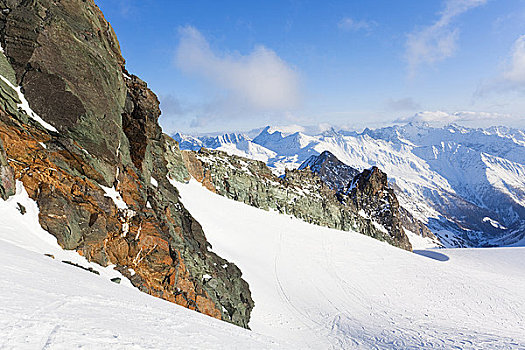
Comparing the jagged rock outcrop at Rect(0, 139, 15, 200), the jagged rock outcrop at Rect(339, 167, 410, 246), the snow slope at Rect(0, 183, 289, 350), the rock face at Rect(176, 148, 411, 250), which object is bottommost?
the snow slope at Rect(0, 183, 289, 350)

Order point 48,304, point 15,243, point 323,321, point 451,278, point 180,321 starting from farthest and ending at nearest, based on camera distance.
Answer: point 451,278, point 323,321, point 15,243, point 180,321, point 48,304

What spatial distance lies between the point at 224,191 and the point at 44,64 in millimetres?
42055

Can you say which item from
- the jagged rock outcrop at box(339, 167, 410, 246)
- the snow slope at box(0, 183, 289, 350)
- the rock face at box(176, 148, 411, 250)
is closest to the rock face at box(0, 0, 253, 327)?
the snow slope at box(0, 183, 289, 350)

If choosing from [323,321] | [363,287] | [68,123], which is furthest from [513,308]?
[68,123]

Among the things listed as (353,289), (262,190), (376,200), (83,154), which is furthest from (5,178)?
(376,200)

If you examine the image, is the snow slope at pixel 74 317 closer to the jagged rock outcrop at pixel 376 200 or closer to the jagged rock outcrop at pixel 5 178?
the jagged rock outcrop at pixel 5 178

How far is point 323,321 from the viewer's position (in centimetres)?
2338

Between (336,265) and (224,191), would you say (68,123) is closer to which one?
(336,265)

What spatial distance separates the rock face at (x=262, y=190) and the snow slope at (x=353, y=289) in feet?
15.0

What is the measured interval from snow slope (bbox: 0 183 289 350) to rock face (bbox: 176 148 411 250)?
45.2 meters

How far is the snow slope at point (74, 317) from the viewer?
5.23 m

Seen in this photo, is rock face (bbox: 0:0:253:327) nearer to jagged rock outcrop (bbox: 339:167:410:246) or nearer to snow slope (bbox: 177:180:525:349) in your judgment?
snow slope (bbox: 177:180:525:349)

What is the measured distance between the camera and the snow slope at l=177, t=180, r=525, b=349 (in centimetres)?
2022

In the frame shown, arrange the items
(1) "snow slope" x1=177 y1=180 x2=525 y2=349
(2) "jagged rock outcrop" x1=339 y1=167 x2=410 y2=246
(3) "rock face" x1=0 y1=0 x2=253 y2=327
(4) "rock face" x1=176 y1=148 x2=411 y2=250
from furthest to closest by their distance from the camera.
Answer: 1. (2) "jagged rock outcrop" x1=339 y1=167 x2=410 y2=246
2. (4) "rock face" x1=176 y1=148 x2=411 y2=250
3. (1) "snow slope" x1=177 y1=180 x2=525 y2=349
4. (3) "rock face" x1=0 y1=0 x2=253 y2=327
